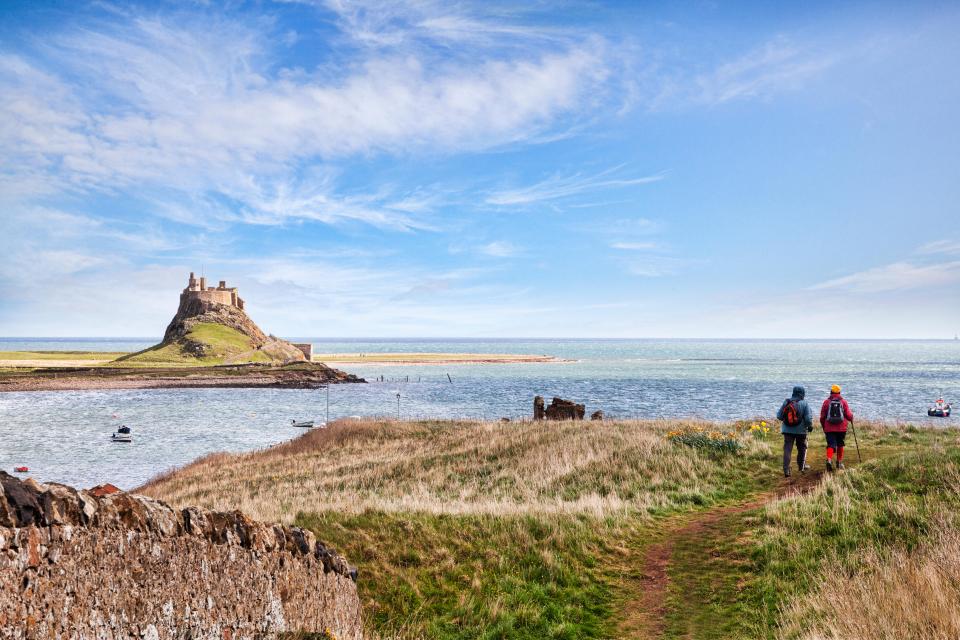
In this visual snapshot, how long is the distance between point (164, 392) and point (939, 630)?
334 feet

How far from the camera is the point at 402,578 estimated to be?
11.5m

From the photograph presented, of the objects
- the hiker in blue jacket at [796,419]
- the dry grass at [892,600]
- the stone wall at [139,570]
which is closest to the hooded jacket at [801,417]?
the hiker in blue jacket at [796,419]

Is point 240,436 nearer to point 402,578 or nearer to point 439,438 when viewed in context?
point 439,438

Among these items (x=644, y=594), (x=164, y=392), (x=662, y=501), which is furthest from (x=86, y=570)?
(x=164, y=392)

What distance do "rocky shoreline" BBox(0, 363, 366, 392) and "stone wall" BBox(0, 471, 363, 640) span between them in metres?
99.0

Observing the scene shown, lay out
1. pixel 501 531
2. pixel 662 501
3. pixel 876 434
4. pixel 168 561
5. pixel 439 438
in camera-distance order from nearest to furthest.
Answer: pixel 168 561 → pixel 501 531 → pixel 662 501 → pixel 876 434 → pixel 439 438

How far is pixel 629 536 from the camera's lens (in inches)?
546

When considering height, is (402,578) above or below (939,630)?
below

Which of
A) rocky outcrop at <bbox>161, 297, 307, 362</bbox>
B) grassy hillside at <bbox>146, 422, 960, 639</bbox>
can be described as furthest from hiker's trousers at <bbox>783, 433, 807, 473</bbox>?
rocky outcrop at <bbox>161, 297, 307, 362</bbox>

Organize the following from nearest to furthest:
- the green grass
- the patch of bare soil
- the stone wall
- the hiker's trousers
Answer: the stone wall → the patch of bare soil → the green grass → the hiker's trousers

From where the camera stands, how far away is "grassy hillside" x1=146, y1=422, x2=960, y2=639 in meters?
10.1

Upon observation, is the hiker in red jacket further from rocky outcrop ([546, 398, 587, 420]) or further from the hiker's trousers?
rocky outcrop ([546, 398, 587, 420])

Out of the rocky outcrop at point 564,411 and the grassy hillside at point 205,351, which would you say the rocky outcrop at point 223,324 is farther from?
the rocky outcrop at point 564,411

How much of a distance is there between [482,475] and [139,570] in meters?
19.1
